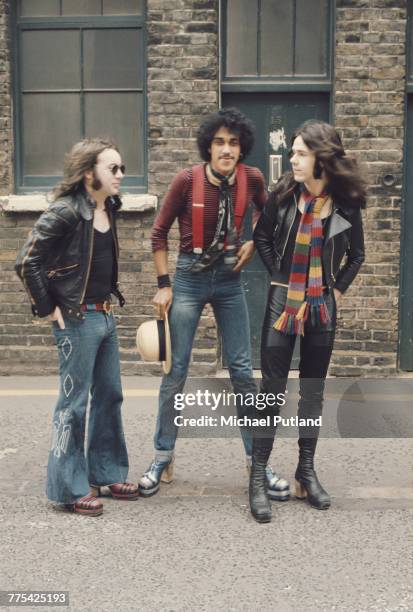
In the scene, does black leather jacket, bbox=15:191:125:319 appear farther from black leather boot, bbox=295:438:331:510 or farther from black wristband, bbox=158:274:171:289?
black leather boot, bbox=295:438:331:510

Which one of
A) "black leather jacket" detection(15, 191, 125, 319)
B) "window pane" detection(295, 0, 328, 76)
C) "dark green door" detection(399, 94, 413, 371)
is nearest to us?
"black leather jacket" detection(15, 191, 125, 319)

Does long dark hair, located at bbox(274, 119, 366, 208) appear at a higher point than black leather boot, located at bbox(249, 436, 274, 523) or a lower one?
higher

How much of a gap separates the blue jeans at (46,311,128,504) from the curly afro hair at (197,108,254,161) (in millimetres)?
1091

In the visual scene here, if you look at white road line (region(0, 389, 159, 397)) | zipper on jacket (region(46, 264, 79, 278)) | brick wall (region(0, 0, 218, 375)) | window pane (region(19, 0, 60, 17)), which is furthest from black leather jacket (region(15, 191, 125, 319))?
window pane (region(19, 0, 60, 17))

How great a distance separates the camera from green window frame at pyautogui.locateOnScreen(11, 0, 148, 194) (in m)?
8.26

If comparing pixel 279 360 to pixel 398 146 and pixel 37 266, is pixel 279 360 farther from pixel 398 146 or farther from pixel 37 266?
pixel 398 146

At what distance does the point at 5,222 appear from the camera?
8352mm

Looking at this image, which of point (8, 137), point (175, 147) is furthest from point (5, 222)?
point (175, 147)

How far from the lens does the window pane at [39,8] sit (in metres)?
8.27

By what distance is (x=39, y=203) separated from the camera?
823cm

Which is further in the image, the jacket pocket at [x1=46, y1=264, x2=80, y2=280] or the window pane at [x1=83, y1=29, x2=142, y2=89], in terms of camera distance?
the window pane at [x1=83, y1=29, x2=142, y2=89]

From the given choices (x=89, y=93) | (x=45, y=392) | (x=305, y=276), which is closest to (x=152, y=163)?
(x=89, y=93)

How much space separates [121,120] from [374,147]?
220 cm

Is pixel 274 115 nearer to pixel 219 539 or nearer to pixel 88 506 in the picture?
pixel 88 506
